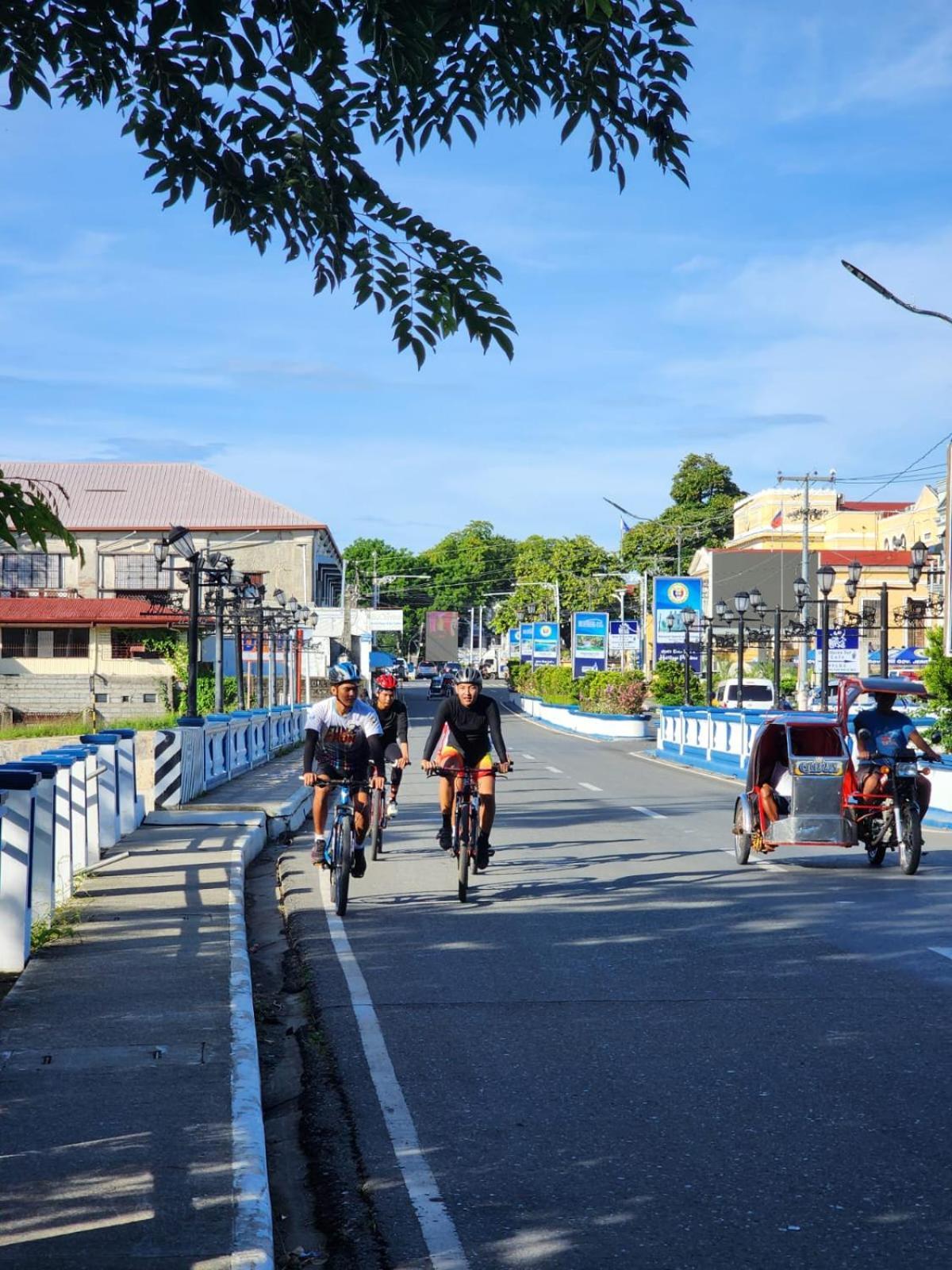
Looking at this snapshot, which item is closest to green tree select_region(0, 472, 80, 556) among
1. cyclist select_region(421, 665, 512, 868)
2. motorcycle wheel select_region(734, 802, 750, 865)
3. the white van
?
cyclist select_region(421, 665, 512, 868)

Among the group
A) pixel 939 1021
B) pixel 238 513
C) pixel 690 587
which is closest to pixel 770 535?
pixel 238 513

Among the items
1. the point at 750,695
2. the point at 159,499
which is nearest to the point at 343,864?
the point at 750,695

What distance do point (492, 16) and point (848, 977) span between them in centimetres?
591

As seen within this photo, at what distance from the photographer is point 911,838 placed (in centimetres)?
1372

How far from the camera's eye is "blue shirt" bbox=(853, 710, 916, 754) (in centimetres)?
1400

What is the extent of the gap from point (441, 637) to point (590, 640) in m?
50.9

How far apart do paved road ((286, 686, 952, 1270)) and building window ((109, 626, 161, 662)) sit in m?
59.4

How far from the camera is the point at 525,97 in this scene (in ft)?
20.6

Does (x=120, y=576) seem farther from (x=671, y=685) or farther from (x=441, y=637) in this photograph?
(x=441, y=637)

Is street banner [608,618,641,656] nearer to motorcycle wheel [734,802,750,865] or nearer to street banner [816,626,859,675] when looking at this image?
street banner [816,626,859,675]

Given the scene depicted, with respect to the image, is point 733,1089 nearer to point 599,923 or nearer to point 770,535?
point 599,923

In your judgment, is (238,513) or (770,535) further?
(770,535)

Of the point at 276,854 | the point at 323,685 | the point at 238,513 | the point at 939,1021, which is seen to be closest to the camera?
the point at 939,1021

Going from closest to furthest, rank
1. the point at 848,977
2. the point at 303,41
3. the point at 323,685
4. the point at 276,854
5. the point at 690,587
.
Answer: the point at 303,41, the point at 848,977, the point at 276,854, the point at 690,587, the point at 323,685
